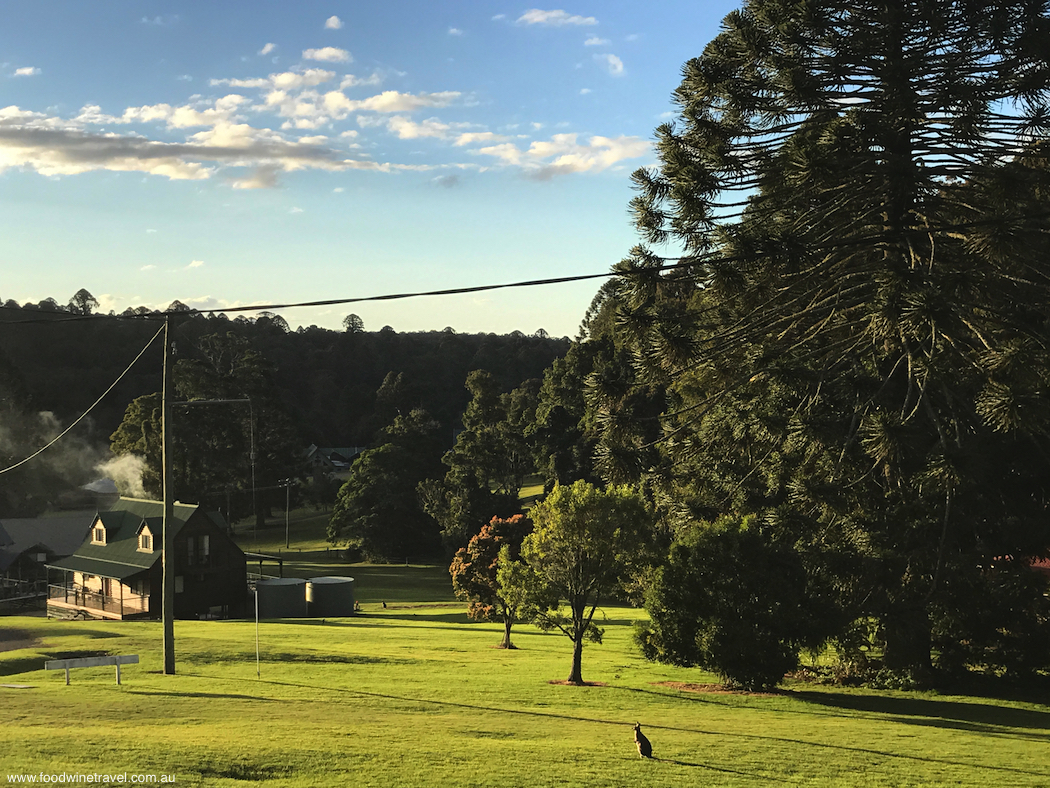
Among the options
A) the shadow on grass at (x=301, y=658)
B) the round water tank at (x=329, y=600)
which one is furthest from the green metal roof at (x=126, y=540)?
the shadow on grass at (x=301, y=658)

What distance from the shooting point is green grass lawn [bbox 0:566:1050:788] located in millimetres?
12797

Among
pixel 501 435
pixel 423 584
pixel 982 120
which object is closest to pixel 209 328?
pixel 501 435

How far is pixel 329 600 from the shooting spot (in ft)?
151

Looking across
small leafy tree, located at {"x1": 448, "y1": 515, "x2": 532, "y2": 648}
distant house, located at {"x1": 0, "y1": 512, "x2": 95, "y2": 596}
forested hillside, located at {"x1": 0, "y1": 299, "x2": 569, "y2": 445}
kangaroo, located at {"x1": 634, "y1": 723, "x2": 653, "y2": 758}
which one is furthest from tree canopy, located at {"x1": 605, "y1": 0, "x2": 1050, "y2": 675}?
forested hillside, located at {"x1": 0, "y1": 299, "x2": 569, "y2": 445}

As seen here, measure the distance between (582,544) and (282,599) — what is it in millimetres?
24524

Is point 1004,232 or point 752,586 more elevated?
point 1004,232

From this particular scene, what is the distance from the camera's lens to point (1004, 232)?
14.4 m

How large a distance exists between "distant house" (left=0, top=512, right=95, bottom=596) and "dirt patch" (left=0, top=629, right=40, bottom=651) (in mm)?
26369

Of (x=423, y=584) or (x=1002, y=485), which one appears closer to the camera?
(x=1002, y=485)

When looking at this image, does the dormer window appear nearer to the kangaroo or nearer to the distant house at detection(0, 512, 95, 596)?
the distant house at detection(0, 512, 95, 596)

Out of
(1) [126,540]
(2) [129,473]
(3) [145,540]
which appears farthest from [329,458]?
(3) [145,540]

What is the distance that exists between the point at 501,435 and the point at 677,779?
69.4 m

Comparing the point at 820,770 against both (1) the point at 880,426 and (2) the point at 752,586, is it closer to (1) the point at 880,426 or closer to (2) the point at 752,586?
(1) the point at 880,426

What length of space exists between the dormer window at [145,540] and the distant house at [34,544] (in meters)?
15.4
